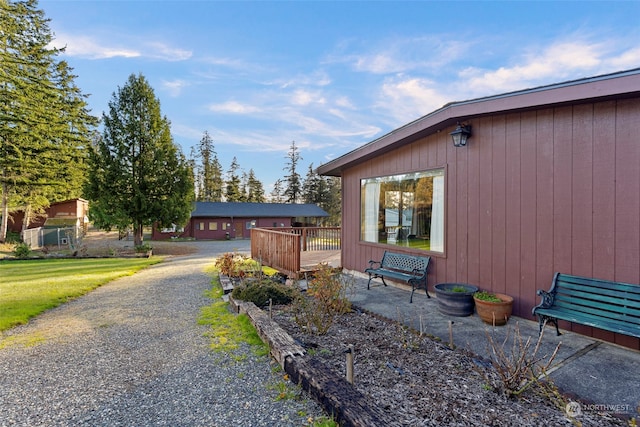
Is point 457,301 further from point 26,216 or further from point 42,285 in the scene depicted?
point 26,216

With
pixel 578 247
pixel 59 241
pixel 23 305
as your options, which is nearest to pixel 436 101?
pixel 578 247

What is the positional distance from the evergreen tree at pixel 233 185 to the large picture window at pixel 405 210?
34.6 m

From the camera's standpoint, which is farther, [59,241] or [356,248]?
[59,241]

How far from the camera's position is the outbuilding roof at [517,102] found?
3.02 metres

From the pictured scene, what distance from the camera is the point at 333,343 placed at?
11.1 ft

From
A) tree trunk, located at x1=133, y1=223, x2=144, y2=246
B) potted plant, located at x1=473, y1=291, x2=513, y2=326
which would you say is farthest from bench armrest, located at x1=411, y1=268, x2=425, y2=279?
tree trunk, located at x1=133, y1=223, x2=144, y2=246

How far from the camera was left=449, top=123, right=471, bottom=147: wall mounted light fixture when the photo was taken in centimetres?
461

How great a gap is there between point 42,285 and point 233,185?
109 feet

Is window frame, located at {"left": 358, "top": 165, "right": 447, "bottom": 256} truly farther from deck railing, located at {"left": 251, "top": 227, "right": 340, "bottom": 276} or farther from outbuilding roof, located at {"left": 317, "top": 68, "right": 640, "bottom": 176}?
deck railing, located at {"left": 251, "top": 227, "right": 340, "bottom": 276}

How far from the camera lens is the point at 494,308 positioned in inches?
148

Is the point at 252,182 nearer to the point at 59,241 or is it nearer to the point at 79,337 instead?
the point at 59,241

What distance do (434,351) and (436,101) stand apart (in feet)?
32.0

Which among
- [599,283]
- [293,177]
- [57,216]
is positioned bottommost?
[599,283]

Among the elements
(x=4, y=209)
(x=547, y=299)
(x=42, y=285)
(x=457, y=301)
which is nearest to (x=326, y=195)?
(x=4, y=209)
